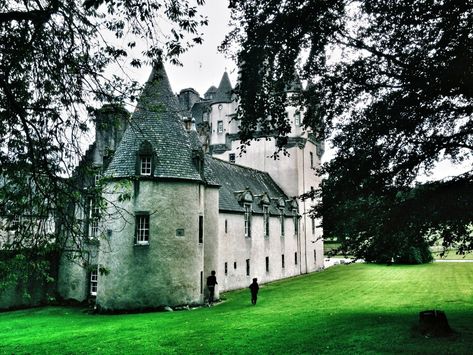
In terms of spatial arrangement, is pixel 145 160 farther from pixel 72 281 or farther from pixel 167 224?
pixel 72 281

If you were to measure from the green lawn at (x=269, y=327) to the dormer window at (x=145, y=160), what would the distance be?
26.1ft

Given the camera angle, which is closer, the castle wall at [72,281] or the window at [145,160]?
the window at [145,160]

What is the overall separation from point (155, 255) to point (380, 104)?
15.5 meters

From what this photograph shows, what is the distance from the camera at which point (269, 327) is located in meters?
15.6

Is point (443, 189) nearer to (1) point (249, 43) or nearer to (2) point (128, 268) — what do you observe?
(1) point (249, 43)

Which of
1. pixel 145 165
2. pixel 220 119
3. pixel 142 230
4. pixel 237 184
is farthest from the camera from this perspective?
pixel 220 119

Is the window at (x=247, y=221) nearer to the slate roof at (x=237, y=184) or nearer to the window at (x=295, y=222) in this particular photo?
the slate roof at (x=237, y=184)

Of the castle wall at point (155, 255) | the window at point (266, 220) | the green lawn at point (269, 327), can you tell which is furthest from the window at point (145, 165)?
the window at point (266, 220)

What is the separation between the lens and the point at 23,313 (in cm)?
2444

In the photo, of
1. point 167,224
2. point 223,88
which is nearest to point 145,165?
point 167,224

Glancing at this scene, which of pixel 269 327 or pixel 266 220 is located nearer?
pixel 269 327

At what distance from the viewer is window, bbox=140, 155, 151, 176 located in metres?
23.5

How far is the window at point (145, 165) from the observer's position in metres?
23.5

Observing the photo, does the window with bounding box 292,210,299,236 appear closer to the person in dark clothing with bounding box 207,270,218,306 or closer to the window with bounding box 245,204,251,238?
the window with bounding box 245,204,251,238
